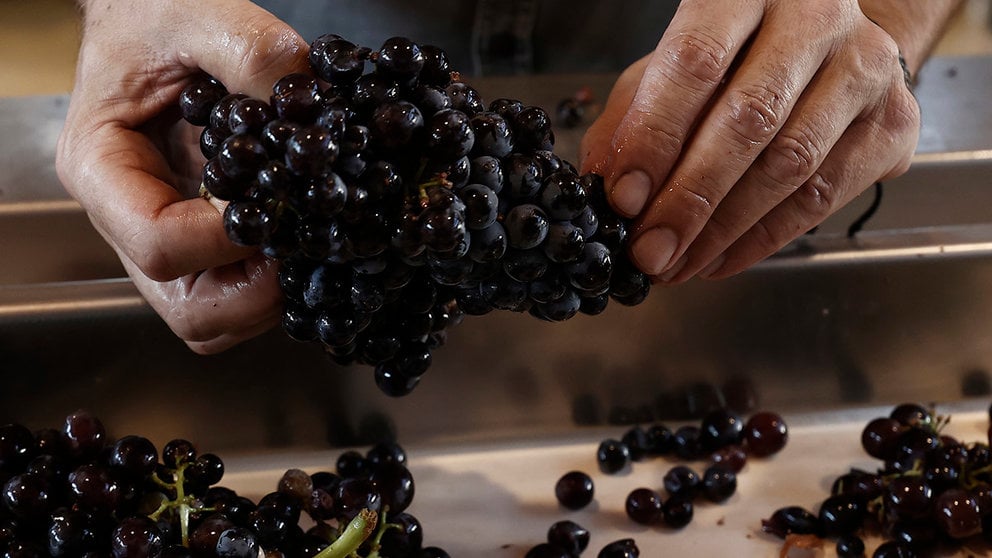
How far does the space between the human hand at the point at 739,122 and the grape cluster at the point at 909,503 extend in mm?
399

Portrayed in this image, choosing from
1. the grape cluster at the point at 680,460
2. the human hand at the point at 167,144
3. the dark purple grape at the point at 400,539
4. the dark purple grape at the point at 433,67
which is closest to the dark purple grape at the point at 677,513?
the grape cluster at the point at 680,460

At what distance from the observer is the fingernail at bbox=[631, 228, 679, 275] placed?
0.82 metres

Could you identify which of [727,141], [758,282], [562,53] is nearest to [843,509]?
[758,282]

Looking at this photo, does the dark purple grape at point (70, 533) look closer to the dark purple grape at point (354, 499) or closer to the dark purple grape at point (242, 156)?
the dark purple grape at point (354, 499)

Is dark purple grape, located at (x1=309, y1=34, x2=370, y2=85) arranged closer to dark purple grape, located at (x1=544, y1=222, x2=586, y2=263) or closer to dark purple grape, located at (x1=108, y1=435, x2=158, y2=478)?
dark purple grape, located at (x1=544, y1=222, x2=586, y2=263)

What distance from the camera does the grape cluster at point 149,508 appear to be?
805 mm

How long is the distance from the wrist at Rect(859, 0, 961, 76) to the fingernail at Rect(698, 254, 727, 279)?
412 mm

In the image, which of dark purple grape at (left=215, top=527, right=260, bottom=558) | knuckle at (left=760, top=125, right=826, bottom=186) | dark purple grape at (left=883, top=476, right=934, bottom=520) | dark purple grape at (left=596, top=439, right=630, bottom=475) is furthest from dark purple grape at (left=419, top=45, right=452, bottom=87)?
dark purple grape at (left=883, top=476, right=934, bottom=520)

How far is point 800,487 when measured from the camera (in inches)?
47.5

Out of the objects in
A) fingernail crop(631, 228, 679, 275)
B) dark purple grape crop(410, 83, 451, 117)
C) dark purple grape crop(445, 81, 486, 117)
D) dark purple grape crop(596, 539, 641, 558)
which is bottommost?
dark purple grape crop(596, 539, 641, 558)

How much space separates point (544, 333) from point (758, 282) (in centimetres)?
30

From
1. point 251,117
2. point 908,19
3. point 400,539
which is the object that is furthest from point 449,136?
point 908,19

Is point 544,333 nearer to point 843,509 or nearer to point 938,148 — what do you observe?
point 843,509

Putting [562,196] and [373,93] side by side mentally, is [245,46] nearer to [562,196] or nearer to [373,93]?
[373,93]
